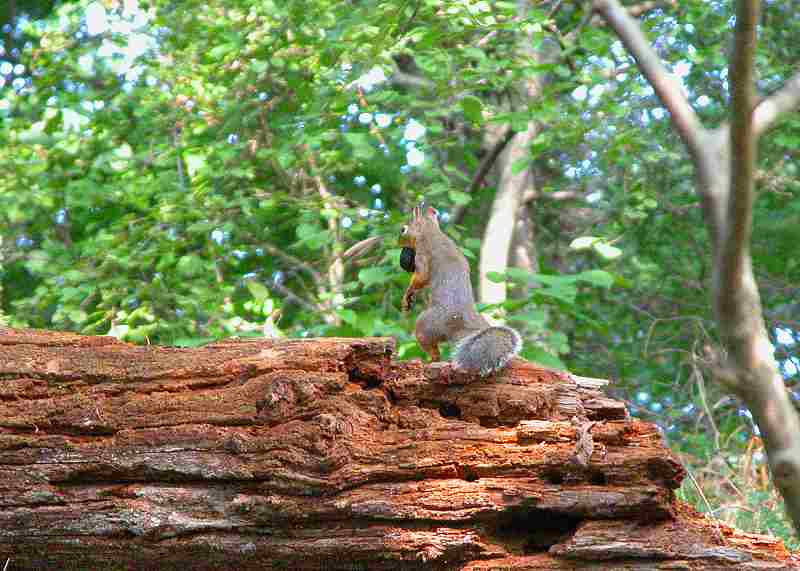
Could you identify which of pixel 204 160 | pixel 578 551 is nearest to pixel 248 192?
pixel 204 160

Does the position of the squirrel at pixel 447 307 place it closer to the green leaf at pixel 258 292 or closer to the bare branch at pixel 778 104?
the green leaf at pixel 258 292

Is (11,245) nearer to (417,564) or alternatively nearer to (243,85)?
(243,85)

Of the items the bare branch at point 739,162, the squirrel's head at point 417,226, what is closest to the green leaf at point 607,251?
the squirrel's head at point 417,226

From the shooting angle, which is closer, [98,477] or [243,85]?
[98,477]

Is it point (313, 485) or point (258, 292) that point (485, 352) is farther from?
point (258, 292)

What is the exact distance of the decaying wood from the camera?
372cm

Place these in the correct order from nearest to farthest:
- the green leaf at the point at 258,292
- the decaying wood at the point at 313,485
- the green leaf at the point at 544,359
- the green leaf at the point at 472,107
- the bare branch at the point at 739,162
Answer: the bare branch at the point at 739,162 < the decaying wood at the point at 313,485 < the green leaf at the point at 544,359 < the green leaf at the point at 472,107 < the green leaf at the point at 258,292

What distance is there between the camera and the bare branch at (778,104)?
2105mm

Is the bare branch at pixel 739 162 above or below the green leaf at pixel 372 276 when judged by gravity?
below

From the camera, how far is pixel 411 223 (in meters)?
7.26

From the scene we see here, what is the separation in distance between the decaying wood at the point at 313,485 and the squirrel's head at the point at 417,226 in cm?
304

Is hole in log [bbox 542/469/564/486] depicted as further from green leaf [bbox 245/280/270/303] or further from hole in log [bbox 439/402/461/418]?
green leaf [bbox 245/280/270/303]

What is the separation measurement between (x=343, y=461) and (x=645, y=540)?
3.62 ft

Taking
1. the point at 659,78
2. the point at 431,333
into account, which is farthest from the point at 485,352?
the point at 659,78
